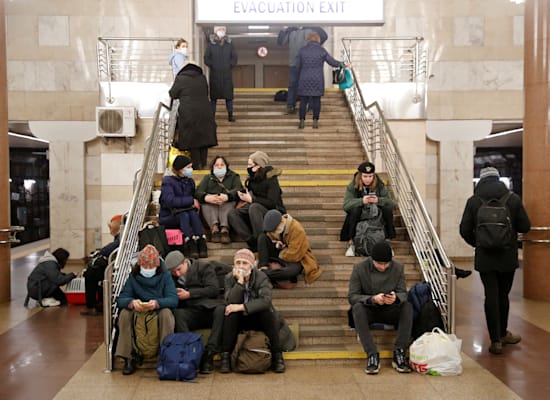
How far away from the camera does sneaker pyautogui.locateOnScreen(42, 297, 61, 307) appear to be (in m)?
9.44

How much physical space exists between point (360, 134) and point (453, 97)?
4094mm

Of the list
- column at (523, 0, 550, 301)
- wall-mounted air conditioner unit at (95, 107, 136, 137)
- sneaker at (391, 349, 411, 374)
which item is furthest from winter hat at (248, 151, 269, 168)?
wall-mounted air conditioner unit at (95, 107, 136, 137)

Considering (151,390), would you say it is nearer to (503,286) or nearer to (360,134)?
(503,286)

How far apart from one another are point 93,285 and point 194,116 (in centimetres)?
293

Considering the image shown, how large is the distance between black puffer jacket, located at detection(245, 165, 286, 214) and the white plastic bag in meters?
2.75

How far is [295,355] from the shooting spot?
20.9 feet

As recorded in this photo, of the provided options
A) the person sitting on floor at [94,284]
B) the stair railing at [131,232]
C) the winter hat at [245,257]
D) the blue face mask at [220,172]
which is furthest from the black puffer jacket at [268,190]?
the person sitting on floor at [94,284]

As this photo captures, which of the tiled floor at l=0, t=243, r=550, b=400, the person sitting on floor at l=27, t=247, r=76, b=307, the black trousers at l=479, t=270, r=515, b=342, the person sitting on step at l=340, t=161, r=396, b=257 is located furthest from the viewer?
the person sitting on floor at l=27, t=247, r=76, b=307

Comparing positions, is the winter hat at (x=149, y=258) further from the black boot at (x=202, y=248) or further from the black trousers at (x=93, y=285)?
the black trousers at (x=93, y=285)

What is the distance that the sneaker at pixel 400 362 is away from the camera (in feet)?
19.8

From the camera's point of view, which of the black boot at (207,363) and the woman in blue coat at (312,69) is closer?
the black boot at (207,363)

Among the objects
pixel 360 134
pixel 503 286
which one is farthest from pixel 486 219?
pixel 360 134

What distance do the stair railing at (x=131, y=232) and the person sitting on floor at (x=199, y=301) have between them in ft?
1.86

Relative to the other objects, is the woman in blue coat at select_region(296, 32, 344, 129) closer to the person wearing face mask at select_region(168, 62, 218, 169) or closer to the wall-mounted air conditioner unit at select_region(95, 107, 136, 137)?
the person wearing face mask at select_region(168, 62, 218, 169)
